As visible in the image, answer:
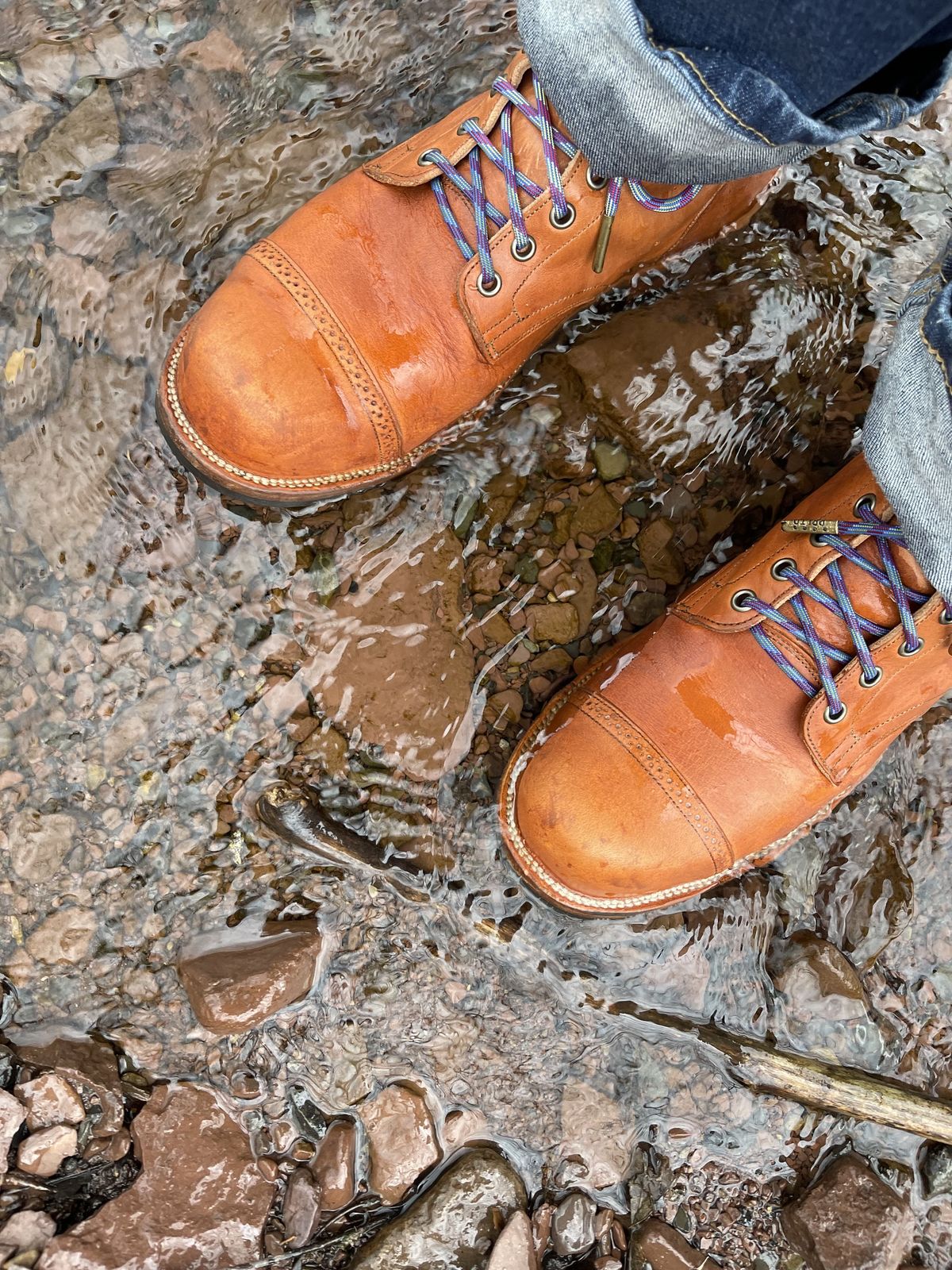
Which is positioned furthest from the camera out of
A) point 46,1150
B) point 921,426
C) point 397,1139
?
point 397,1139

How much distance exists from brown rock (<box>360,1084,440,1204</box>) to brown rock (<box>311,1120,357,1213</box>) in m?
0.04

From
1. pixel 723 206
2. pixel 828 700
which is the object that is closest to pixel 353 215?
pixel 723 206

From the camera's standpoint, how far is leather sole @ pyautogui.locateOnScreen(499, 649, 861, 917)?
187 centimetres

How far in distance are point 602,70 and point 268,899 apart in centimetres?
170

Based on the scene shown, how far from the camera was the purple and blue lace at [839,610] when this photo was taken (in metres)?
1.72

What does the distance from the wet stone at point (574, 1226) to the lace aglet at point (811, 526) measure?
152 cm

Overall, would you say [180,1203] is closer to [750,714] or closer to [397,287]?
[750,714]

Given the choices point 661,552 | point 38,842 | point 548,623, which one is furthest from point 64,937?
point 661,552

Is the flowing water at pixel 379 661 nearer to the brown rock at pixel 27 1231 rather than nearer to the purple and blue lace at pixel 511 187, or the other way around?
the brown rock at pixel 27 1231

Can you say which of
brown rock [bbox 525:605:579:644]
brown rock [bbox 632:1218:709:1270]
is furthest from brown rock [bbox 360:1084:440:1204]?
brown rock [bbox 525:605:579:644]

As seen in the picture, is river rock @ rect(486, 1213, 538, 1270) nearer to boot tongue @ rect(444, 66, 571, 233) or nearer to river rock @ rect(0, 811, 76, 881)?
river rock @ rect(0, 811, 76, 881)

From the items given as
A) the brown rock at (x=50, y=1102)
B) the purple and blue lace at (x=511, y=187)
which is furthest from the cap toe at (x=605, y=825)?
the brown rock at (x=50, y=1102)

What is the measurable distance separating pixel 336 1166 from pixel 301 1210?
0.11m

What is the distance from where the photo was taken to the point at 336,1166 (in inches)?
74.1
